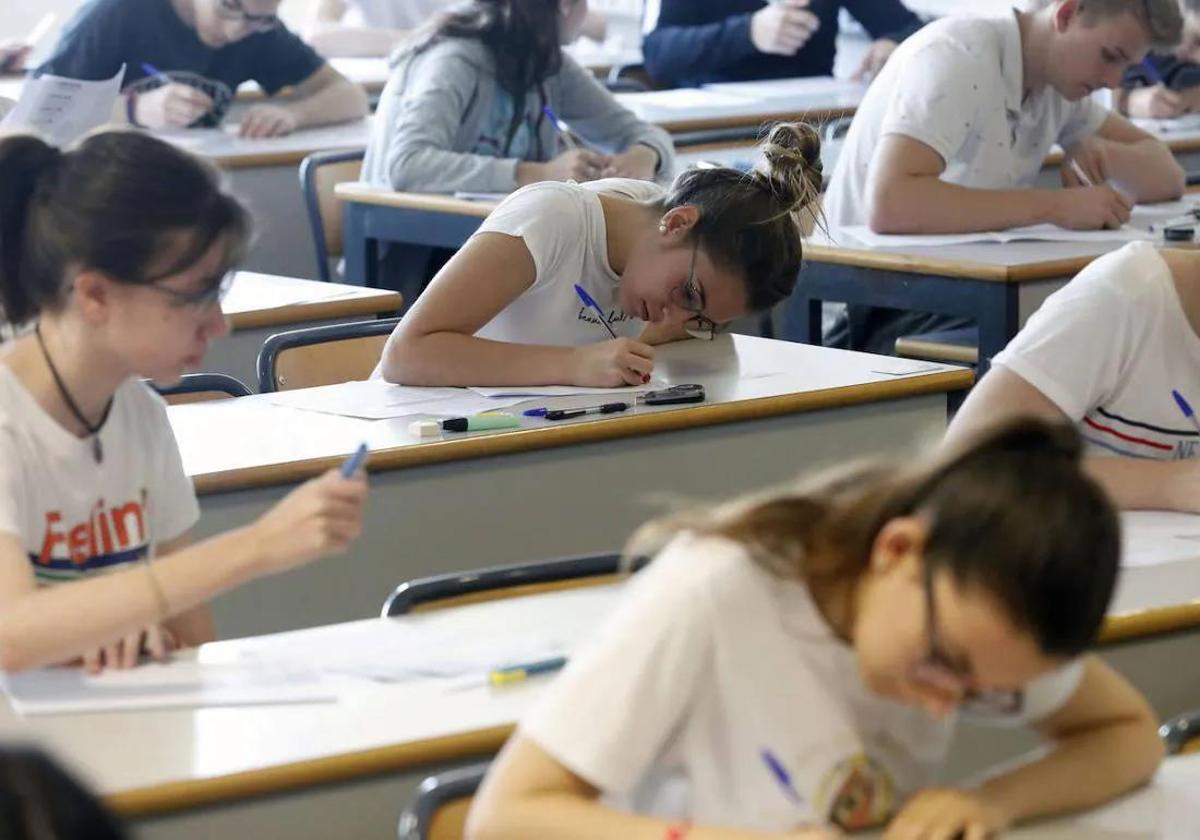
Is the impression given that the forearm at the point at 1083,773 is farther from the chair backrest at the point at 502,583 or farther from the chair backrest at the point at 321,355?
the chair backrest at the point at 321,355

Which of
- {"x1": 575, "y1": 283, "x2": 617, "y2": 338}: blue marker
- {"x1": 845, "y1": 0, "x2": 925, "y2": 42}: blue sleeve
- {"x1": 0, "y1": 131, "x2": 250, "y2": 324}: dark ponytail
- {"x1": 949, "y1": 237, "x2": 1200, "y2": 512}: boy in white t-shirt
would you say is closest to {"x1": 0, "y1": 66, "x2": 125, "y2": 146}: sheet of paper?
{"x1": 575, "y1": 283, "x2": 617, "y2": 338}: blue marker

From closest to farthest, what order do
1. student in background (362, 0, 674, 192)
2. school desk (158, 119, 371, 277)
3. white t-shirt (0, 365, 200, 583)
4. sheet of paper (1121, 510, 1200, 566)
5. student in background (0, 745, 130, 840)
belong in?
student in background (0, 745, 130, 840) → white t-shirt (0, 365, 200, 583) → sheet of paper (1121, 510, 1200, 566) → student in background (362, 0, 674, 192) → school desk (158, 119, 371, 277)

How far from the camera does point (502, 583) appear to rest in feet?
5.82

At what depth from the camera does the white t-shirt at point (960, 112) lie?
3453 mm

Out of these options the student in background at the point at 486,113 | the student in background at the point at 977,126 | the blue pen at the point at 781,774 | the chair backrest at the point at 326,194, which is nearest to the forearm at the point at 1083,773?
the blue pen at the point at 781,774

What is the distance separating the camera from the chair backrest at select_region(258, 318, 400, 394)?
2762 millimetres

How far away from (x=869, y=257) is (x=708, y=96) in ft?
8.17

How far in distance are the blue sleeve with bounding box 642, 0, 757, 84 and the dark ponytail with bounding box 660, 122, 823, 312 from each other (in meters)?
3.44

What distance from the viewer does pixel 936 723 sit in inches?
51.6

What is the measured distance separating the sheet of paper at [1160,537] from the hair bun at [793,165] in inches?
27.5

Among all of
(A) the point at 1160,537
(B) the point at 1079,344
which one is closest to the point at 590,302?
(B) the point at 1079,344

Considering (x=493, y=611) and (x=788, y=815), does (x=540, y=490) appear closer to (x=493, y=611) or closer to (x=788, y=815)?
(x=493, y=611)

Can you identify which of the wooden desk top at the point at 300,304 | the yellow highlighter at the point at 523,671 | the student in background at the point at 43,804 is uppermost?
the student in background at the point at 43,804

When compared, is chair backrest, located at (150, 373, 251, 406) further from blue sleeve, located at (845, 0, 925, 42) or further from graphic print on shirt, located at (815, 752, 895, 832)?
blue sleeve, located at (845, 0, 925, 42)
